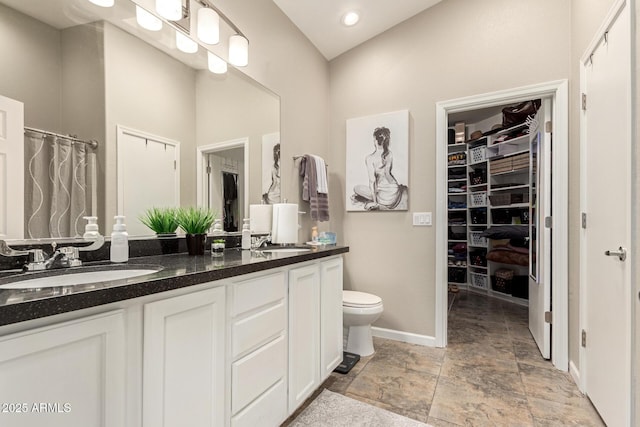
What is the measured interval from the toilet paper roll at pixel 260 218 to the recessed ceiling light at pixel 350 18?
170cm

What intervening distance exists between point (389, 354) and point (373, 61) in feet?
8.41

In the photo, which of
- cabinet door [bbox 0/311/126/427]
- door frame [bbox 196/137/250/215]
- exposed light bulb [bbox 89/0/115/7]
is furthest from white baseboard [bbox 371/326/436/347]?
exposed light bulb [bbox 89/0/115/7]

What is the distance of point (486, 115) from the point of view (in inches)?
173

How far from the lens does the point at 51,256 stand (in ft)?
3.73

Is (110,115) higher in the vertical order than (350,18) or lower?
lower

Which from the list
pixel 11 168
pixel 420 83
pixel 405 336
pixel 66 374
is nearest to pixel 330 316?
pixel 405 336

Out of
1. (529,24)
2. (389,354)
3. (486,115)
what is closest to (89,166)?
(389,354)

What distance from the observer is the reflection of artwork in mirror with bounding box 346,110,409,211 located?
2.67 metres

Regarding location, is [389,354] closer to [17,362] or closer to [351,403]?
[351,403]

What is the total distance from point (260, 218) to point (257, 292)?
0.93 meters

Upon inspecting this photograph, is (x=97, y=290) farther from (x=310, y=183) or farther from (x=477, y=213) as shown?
(x=477, y=213)

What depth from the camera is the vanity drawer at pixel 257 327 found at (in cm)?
118

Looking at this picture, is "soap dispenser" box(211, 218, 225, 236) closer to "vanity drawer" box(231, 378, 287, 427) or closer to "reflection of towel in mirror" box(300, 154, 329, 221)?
"reflection of towel in mirror" box(300, 154, 329, 221)

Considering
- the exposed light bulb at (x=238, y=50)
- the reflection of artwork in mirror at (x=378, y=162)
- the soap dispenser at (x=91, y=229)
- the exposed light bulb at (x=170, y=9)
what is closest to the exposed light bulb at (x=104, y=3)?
the exposed light bulb at (x=170, y=9)
